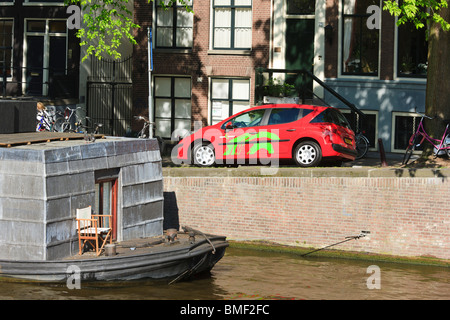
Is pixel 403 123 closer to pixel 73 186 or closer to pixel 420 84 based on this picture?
pixel 420 84

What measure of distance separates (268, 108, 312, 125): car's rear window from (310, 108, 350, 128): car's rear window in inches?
12.4

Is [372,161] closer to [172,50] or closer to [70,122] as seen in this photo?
[172,50]

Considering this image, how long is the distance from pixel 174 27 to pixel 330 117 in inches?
333

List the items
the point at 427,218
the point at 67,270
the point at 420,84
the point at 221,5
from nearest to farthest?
the point at 67,270 < the point at 427,218 < the point at 420,84 < the point at 221,5

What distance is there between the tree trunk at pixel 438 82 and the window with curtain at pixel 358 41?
15.0 ft

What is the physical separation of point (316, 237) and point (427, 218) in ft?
8.17

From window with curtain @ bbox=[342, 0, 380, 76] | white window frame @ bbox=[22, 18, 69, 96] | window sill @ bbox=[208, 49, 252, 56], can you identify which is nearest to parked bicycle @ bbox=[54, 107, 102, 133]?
white window frame @ bbox=[22, 18, 69, 96]

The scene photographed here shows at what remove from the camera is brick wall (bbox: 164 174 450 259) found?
65.1ft

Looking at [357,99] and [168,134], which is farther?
[168,134]

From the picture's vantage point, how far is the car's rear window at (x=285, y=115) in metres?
21.8

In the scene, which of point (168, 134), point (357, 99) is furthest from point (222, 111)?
point (357, 99)

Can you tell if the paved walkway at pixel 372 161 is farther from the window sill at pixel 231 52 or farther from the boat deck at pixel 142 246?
the boat deck at pixel 142 246

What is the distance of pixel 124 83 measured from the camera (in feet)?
96.9

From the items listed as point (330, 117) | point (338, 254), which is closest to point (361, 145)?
point (330, 117)
